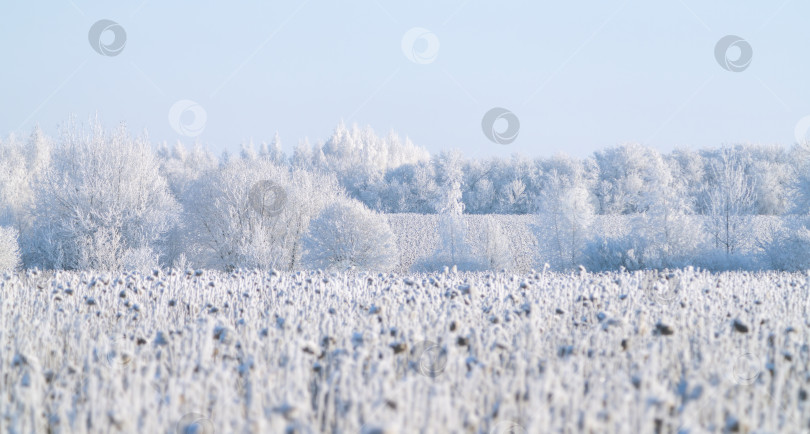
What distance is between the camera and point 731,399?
3.00 metres

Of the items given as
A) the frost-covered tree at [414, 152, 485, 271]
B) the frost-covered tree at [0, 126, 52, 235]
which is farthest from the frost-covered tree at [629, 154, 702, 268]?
the frost-covered tree at [0, 126, 52, 235]

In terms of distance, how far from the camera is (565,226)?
3172 cm

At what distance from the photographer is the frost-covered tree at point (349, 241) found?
88.2 ft

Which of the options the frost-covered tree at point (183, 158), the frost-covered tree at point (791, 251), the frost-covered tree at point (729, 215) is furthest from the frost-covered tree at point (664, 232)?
the frost-covered tree at point (183, 158)

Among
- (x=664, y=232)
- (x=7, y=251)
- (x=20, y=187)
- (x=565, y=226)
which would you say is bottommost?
(x=7, y=251)

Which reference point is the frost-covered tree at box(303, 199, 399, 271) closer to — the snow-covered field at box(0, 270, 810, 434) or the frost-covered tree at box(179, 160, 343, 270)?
the frost-covered tree at box(179, 160, 343, 270)

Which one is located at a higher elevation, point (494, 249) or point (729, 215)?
point (729, 215)

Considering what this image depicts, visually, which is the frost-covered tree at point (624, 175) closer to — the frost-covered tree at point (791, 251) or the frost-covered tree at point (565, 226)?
the frost-covered tree at point (565, 226)

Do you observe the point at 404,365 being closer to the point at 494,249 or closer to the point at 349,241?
the point at 349,241

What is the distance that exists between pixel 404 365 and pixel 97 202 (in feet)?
82.9

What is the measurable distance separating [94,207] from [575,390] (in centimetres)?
2651

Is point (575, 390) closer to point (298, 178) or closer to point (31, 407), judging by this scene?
point (31, 407)

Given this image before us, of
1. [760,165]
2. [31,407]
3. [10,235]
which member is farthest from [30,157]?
[760,165]

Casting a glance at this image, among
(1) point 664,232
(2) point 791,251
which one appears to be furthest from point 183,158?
(2) point 791,251
